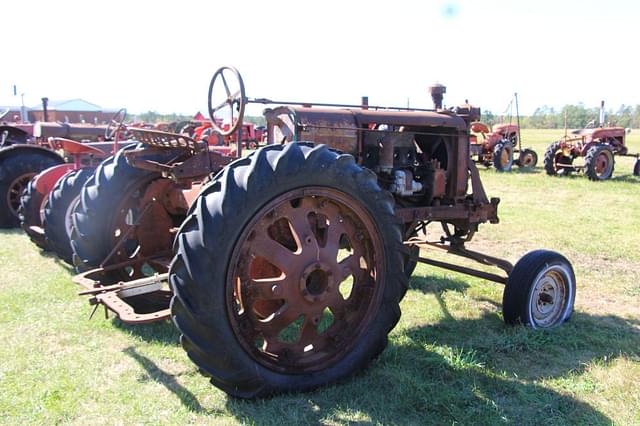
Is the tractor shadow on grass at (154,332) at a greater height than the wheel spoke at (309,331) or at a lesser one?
lesser

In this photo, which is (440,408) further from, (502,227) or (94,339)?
(502,227)

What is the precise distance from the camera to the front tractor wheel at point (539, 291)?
4324mm

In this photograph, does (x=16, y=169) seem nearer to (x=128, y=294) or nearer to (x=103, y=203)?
(x=103, y=203)

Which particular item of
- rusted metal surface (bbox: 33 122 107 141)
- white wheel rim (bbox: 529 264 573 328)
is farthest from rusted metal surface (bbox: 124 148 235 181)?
rusted metal surface (bbox: 33 122 107 141)

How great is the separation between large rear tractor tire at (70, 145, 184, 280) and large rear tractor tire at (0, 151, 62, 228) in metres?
4.48

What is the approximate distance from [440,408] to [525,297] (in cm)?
155

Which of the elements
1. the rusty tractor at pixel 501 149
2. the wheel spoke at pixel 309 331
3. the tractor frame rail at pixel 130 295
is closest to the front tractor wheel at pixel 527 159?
the rusty tractor at pixel 501 149

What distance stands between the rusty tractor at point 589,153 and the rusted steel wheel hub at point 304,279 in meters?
14.3

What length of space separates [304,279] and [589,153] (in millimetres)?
14850

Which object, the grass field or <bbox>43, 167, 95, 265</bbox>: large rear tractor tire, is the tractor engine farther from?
<bbox>43, 167, 95, 265</bbox>: large rear tractor tire

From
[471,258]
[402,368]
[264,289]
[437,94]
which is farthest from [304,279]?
[437,94]

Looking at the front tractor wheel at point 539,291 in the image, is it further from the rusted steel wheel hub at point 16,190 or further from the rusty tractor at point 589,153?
the rusty tractor at point 589,153

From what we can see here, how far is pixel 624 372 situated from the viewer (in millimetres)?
3672

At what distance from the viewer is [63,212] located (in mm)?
5938
